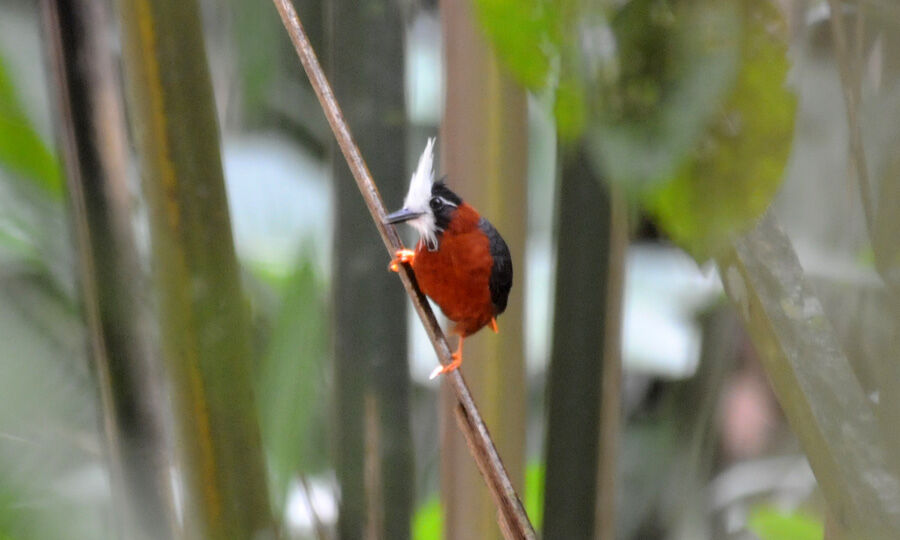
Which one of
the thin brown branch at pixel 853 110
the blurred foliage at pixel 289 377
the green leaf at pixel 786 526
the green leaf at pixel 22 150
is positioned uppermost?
the green leaf at pixel 22 150

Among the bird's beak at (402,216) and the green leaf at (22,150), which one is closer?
the bird's beak at (402,216)

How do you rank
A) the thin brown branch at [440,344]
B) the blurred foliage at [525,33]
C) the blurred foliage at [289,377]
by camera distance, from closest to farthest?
the thin brown branch at [440,344] → the blurred foliage at [525,33] → the blurred foliage at [289,377]

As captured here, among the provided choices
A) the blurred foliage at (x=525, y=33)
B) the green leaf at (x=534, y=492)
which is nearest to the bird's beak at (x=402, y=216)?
the blurred foliage at (x=525, y=33)

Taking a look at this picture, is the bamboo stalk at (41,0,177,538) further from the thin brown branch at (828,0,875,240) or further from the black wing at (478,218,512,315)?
the thin brown branch at (828,0,875,240)

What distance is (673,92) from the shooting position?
384 millimetres

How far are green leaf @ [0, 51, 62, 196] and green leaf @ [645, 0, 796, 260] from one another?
35cm

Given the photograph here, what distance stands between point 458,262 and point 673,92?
0.46ft

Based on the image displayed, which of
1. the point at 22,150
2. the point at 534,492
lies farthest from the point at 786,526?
the point at 22,150

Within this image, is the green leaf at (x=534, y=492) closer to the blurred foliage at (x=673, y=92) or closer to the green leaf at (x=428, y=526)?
the green leaf at (x=428, y=526)

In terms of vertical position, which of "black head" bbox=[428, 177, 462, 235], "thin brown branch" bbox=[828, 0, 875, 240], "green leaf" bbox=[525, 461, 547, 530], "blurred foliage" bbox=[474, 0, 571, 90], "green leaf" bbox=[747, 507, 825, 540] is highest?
"blurred foliage" bbox=[474, 0, 571, 90]

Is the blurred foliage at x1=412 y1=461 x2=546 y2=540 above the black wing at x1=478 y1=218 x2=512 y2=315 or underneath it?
underneath

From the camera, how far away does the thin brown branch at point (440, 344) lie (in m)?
0.28

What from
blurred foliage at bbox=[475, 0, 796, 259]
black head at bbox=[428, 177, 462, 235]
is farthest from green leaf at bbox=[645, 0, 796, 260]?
black head at bbox=[428, 177, 462, 235]

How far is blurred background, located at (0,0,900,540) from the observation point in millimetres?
319
